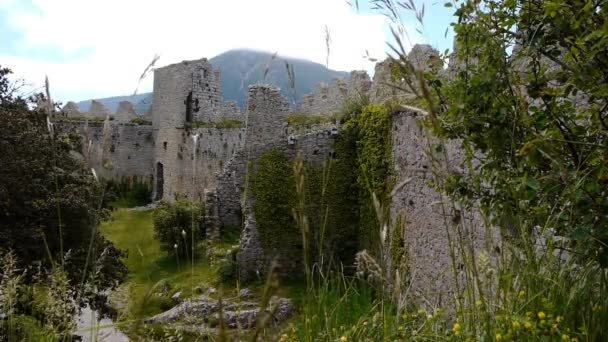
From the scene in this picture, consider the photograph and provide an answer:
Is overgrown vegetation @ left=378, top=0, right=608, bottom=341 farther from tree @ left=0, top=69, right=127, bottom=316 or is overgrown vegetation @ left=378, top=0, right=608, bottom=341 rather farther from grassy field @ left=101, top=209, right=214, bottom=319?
grassy field @ left=101, top=209, right=214, bottom=319

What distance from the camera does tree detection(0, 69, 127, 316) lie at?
9742 mm

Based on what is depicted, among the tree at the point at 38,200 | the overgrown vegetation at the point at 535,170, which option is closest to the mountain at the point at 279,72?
the overgrown vegetation at the point at 535,170

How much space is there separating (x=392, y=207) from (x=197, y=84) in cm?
1664

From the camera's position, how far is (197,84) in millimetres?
25781

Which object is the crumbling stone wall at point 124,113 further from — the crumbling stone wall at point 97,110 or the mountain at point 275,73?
the mountain at point 275,73

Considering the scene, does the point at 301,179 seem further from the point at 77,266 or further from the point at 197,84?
the point at 197,84

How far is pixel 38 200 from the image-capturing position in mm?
9648

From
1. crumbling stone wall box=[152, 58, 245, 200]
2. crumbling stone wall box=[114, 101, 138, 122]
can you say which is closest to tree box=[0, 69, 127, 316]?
crumbling stone wall box=[152, 58, 245, 200]

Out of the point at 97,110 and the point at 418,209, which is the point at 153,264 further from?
the point at 97,110

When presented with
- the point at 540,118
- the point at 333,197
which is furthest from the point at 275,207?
the point at 540,118

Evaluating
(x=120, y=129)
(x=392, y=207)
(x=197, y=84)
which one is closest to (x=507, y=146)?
(x=392, y=207)

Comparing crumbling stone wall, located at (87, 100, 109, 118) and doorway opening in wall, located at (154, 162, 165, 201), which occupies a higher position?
crumbling stone wall, located at (87, 100, 109, 118)

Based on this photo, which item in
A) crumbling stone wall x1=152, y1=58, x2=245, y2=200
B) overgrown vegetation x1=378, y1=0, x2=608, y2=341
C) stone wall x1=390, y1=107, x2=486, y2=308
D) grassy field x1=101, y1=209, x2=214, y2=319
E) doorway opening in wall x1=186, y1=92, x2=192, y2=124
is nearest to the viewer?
overgrown vegetation x1=378, y1=0, x2=608, y2=341

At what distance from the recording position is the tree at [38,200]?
974 centimetres
